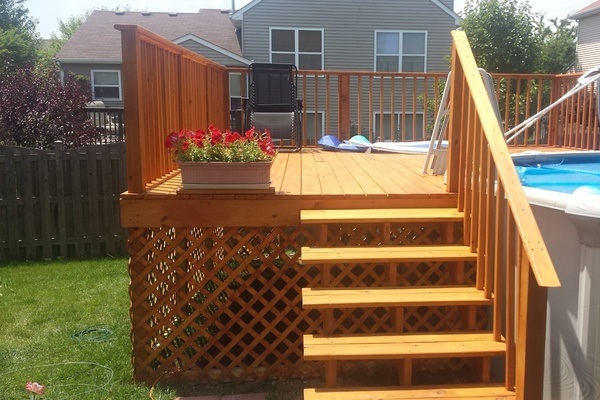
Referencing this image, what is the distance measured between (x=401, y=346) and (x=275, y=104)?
466cm

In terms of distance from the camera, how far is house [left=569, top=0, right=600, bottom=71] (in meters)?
19.6

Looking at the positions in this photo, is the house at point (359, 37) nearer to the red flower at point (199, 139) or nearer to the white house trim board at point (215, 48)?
the white house trim board at point (215, 48)

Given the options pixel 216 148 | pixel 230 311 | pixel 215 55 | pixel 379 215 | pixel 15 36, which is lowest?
pixel 230 311

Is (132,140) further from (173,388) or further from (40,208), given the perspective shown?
(40,208)

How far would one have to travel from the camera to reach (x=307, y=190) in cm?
378

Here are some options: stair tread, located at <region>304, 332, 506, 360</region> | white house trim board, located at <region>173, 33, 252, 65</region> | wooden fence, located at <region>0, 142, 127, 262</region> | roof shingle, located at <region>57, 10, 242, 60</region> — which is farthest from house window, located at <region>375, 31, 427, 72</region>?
stair tread, located at <region>304, 332, 506, 360</region>

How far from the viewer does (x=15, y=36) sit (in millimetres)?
30375

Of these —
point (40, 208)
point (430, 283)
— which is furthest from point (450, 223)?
point (40, 208)

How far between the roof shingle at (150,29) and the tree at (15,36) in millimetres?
1984

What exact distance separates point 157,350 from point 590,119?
5461mm

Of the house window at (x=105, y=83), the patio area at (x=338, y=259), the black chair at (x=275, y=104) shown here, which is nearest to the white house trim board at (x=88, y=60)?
the house window at (x=105, y=83)

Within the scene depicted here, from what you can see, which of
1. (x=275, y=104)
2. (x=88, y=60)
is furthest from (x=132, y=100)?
(x=88, y=60)

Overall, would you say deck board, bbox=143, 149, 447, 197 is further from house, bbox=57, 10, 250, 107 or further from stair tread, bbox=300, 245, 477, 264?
house, bbox=57, 10, 250, 107

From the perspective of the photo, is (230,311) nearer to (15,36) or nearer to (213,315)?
(213,315)
